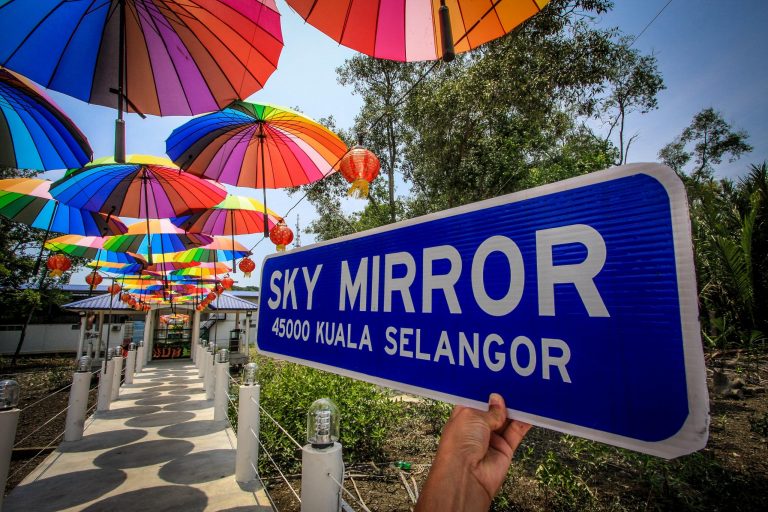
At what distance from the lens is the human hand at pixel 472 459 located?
707mm

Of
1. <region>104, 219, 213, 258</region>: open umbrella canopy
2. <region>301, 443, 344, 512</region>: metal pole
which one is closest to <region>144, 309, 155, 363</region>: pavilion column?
<region>104, 219, 213, 258</region>: open umbrella canopy

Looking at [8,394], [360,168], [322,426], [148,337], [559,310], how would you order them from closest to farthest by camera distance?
1. [559,310]
2. [322,426]
3. [8,394]
4. [360,168]
5. [148,337]

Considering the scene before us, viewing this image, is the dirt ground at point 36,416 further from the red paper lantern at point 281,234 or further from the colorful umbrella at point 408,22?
the colorful umbrella at point 408,22

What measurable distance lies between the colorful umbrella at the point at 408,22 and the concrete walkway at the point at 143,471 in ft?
14.4

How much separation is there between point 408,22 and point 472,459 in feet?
10.3

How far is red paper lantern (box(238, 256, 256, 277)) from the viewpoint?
434 inches

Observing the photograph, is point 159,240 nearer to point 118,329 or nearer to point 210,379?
point 210,379

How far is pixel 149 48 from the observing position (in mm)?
3363

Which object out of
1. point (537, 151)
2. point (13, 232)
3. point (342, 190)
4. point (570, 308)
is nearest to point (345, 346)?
point (570, 308)

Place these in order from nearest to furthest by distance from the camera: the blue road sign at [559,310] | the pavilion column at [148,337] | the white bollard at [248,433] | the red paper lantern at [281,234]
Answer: the blue road sign at [559,310] < the white bollard at [248,433] < the red paper lantern at [281,234] < the pavilion column at [148,337]

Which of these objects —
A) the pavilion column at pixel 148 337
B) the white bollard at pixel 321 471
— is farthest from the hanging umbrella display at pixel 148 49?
the pavilion column at pixel 148 337

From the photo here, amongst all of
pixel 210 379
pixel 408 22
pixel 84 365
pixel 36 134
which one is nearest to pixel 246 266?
pixel 210 379

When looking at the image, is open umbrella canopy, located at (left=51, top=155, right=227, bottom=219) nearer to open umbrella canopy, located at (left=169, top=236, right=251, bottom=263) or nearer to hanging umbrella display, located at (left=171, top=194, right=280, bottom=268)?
hanging umbrella display, located at (left=171, top=194, right=280, bottom=268)

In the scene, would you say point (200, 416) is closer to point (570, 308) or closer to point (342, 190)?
point (570, 308)
